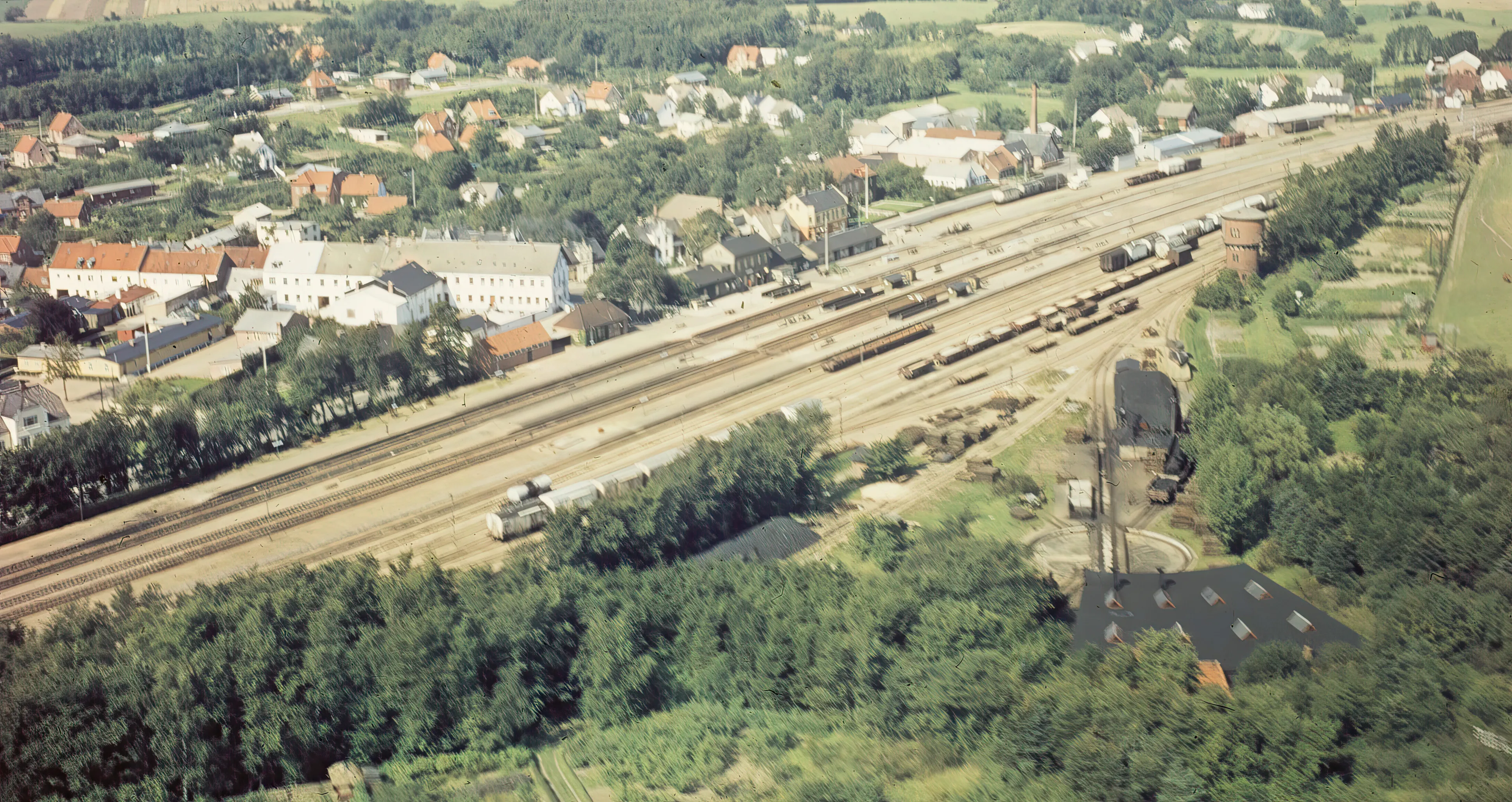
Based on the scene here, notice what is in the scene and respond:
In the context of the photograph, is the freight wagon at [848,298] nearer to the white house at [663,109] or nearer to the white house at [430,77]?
the white house at [663,109]

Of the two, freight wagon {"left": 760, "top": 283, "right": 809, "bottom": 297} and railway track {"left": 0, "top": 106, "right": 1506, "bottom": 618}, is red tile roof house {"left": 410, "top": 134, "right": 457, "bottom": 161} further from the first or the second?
railway track {"left": 0, "top": 106, "right": 1506, "bottom": 618}

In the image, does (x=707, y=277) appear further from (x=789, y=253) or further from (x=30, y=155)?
(x=30, y=155)

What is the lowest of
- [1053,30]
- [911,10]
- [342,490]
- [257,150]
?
[342,490]

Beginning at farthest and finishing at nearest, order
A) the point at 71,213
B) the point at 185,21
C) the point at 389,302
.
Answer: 1. the point at 185,21
2. the point at 71,213
3. the point at 389,302

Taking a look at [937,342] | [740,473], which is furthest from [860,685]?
[937,342]

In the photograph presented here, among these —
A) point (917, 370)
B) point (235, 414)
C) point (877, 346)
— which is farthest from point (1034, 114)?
point (235, 414)

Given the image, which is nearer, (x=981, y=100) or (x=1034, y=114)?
(x=1034, y=114)
